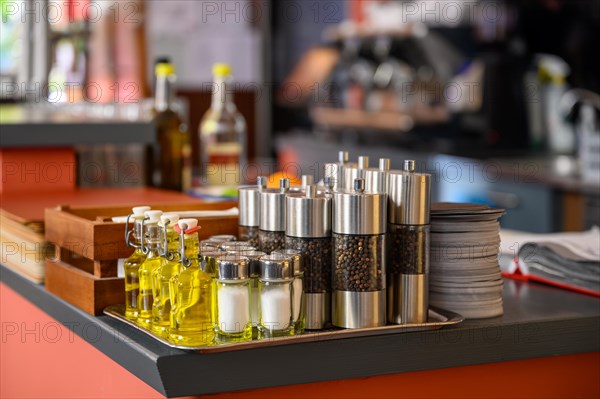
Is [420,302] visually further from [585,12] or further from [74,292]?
[585,12]

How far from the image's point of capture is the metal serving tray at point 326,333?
1.41 meters

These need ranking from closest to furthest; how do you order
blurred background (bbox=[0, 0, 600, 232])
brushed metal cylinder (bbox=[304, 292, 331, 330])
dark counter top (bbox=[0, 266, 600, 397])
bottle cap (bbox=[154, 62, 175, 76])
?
dark counter top (bbox=[0, 266, 600, 397]) → brushed metal cylinder (bbox=[304, 292, 331, 330]) → bottle cap (bbox=[154, 62, 175, 76]) → blurred background (bbox=[0, 0, 600, 232])

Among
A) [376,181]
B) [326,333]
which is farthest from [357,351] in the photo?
[376,181]

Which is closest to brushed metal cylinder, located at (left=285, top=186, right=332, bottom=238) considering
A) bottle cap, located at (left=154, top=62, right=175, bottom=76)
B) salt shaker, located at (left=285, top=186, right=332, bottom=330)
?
salt shaker, located at (left=285, top=186, right=332, bottom=330)

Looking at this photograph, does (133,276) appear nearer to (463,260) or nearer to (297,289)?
(297,289)

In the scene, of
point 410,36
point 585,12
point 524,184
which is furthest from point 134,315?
point 410,36

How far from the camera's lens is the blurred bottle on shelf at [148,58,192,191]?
299cm

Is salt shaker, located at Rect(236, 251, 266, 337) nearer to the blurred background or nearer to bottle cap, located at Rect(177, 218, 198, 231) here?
bottle cap, located at Rect(177, 218, 198, 231)

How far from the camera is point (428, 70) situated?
6.11 metres

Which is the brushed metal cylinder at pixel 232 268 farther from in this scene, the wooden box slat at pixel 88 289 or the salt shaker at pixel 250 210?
the wooden box slat at pixel 88 289

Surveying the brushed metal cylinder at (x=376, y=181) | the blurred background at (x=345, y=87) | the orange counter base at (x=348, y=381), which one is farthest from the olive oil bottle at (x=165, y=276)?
the blurred background at (x=345, y=87)

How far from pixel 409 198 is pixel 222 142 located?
1725 millimetres

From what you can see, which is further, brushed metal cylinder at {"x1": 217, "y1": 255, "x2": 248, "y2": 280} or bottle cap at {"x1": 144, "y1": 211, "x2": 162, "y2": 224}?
bottle cap at {"x1": 144, "y1": 211, "x2": 162, "y2": 224}

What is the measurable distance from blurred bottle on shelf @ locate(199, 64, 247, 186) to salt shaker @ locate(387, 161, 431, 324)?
153 centimetres
